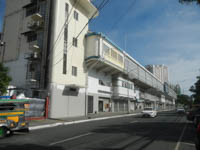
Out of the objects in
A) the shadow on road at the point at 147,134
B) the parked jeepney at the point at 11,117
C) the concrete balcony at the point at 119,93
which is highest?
the concrete balcony at the point at 119,93

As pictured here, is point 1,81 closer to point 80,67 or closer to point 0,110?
point 0,110

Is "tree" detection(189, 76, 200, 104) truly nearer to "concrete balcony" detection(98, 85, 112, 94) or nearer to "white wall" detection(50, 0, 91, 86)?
"concrete balcony" detection(98, 85, 112, 94)

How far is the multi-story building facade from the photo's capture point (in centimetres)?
2187

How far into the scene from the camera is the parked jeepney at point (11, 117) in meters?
9.01

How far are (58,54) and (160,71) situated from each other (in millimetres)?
87687

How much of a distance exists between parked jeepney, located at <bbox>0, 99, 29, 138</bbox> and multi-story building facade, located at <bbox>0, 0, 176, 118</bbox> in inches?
407

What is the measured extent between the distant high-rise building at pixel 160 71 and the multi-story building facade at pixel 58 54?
67206mm

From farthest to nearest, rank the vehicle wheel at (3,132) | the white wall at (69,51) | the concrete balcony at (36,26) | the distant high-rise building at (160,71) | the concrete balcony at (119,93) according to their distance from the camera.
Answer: the distant high-rise building at (160,71) < the concrete balcony at (119,93) < the concrete balcony at (36,26) < the white wall at (69,51) < the vehicle wheel at (3,132)

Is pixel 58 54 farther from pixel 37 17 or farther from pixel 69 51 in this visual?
pixel 37 17

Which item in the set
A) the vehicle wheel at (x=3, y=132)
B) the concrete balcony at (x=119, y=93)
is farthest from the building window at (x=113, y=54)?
the vehicle wheel at (x=3, y=132)

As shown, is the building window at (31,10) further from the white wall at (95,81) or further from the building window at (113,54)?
the building window at (113,54)

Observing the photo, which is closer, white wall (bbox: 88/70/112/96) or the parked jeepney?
the parked jeepney

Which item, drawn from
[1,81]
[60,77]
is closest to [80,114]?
[60,77]

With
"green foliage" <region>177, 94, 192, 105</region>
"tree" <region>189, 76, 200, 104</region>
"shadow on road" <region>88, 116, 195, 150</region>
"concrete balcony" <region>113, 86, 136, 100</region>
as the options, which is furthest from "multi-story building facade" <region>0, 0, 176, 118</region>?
"green foliage" <region>177, 94, 192, 105</region>
